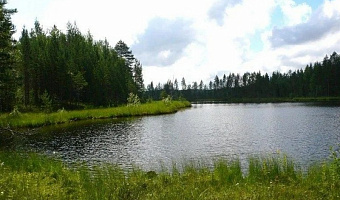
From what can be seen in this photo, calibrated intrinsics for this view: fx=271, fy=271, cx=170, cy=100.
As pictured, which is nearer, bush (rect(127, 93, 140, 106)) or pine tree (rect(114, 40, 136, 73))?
bush (rect(127, 93, 140, 106))

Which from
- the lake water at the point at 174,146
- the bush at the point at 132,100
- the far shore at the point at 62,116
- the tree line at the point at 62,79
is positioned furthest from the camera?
the bush at the point at 132,100

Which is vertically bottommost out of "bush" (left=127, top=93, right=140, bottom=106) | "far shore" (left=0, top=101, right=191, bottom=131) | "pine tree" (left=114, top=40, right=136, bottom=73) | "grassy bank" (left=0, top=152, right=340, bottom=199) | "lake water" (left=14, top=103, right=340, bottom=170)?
"lake water" (left=14, top=103, right=340, bottom=170)

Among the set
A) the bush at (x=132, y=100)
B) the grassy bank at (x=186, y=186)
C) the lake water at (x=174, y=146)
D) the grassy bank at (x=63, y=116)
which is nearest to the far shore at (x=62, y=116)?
the grassy bank at (x=63, y=116)

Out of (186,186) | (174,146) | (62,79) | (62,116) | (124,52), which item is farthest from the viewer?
(124,52)

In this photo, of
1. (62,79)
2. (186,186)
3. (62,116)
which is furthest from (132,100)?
(186,186)

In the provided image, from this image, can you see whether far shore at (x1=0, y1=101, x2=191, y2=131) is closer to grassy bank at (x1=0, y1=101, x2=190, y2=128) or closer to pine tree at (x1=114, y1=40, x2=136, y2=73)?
grassy bank at (x1=0, y1=101, x2=190, y2=128)

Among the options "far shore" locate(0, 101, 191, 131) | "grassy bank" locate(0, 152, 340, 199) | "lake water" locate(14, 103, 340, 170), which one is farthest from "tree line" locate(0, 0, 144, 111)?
"grassy bank" locate(0, 152, 340, 199)

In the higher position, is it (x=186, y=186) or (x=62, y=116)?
(x=62, y=116)

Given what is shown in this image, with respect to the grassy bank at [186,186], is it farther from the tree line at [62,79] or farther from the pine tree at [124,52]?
the pine tree at [124,52]

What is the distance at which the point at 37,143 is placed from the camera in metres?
29.3

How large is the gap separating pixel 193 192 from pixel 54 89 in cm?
6743

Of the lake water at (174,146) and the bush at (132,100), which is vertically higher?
the bush at (132,100)

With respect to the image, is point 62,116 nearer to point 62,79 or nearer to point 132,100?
point 62,79

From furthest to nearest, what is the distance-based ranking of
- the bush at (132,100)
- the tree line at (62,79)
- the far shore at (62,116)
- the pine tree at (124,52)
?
the pine tree at (124,52) → the bush at (132,100) → the tree line at (62,79) → the far shore at (62,116)
